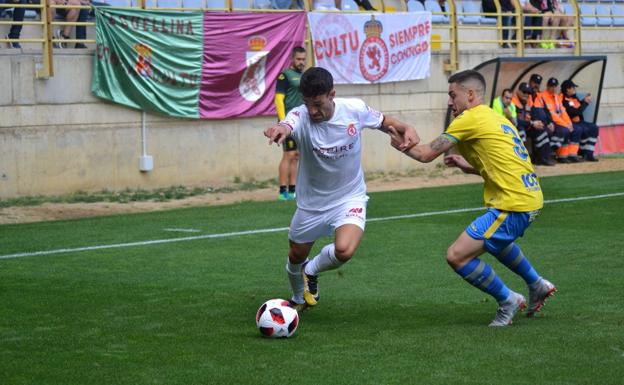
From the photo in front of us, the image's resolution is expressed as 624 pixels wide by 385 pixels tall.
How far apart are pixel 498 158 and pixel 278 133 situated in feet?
5.17

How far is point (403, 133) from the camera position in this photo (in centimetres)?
810

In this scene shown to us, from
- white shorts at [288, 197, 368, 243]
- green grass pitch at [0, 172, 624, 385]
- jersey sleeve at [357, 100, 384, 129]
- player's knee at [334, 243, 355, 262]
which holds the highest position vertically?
jersey sleeve at [357, 100, 384, 129]

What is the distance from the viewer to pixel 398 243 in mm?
12125

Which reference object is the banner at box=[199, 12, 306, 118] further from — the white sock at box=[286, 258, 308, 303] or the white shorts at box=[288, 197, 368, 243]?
the white shorts at box=[288, 197, 368, 243]

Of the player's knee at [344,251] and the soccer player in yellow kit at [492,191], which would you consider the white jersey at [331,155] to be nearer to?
the player's knee at [344,251]

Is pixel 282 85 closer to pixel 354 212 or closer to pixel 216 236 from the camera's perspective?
pixel 216 236

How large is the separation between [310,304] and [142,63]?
418 inches

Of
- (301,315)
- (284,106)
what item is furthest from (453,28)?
(301,315)

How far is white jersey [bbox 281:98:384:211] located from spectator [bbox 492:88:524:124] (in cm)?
1374

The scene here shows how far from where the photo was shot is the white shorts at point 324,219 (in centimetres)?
827

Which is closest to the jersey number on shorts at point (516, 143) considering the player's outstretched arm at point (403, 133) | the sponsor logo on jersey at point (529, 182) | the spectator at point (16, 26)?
the sponsor logo on jersey at point (529, 182)

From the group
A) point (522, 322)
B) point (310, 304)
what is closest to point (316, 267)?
point (310, 304)

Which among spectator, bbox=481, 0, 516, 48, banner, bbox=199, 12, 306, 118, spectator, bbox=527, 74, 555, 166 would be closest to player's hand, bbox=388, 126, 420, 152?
banner, bbox=199, 12, 306, 118

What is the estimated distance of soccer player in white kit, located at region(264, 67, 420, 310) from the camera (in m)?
8.14
